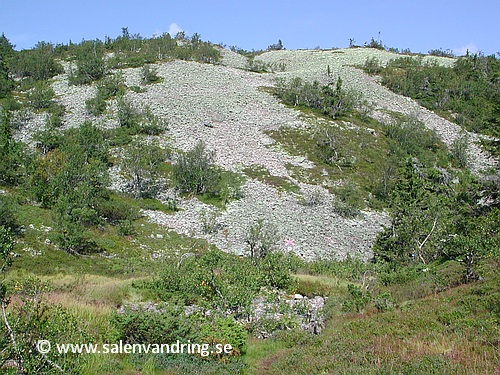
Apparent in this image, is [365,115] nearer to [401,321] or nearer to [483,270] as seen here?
[483,270]

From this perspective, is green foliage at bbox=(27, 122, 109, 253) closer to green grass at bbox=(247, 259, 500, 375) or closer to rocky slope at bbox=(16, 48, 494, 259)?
rocky slope at bbox=(16, 48, 494, 259)

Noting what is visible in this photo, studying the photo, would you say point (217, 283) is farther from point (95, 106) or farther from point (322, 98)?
point (322, 98)

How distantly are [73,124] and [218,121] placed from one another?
1446 centimetres

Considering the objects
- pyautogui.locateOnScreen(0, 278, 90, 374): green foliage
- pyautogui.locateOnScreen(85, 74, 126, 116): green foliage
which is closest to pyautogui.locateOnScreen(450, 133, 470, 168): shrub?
pyautogui.locateOnScreen(85, 74, 126, 116): green foliage

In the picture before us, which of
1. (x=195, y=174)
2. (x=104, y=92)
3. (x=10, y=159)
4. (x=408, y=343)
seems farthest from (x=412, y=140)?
(x=408, y=343)

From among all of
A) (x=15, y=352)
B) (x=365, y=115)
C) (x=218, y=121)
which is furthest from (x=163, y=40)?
(x=15, y=352)

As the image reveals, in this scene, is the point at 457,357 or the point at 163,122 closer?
the point at 457,357

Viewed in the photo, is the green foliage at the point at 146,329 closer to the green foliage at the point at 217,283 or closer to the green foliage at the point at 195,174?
the green foliage at the point at 217,283

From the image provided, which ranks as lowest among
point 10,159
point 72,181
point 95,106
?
point 72,181

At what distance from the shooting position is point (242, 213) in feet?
101

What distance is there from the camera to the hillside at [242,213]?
9.77m

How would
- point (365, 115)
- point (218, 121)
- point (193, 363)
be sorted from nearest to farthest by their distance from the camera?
point (193, 363) < point (218, 121) < point (365, 115)

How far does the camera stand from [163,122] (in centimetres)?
4225

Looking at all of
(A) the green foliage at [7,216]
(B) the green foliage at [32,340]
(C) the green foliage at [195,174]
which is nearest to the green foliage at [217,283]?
(B) the green foliage at [32,340]
